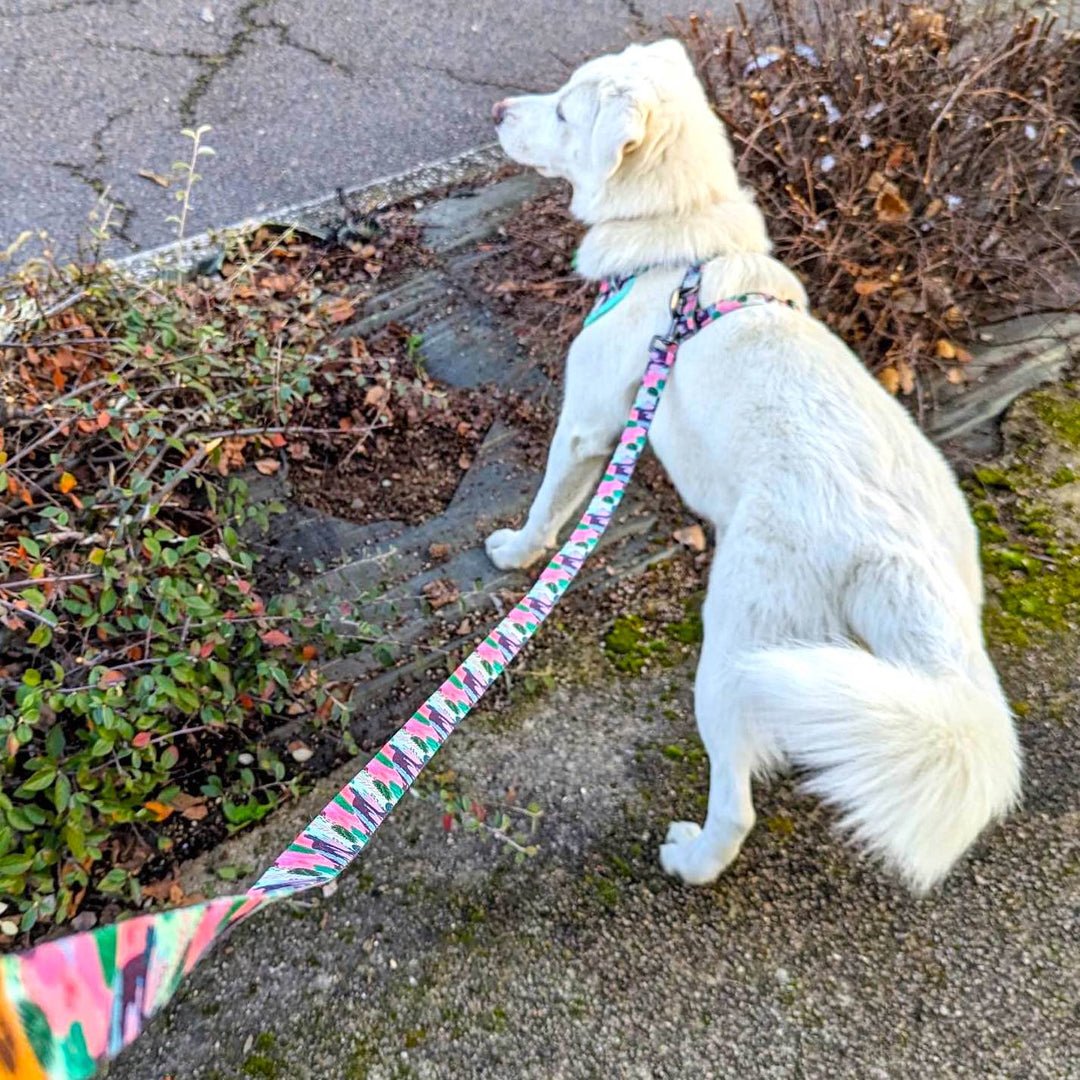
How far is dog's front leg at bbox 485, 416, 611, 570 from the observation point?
2266 mm

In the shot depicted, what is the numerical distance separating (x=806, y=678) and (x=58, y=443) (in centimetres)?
196

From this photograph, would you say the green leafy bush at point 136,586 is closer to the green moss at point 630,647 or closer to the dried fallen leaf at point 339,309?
the dried fallen leaf at point 339,309

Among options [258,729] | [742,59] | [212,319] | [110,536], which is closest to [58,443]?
[110,536]

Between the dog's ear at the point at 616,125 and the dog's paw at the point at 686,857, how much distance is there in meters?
1.60

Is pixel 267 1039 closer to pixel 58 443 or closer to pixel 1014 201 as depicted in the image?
pixel 58 443

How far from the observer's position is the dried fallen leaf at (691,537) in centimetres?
263

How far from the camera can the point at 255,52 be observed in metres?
4.26

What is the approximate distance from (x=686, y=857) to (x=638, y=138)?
168 cm

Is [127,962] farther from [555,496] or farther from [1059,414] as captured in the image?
[1059,414]

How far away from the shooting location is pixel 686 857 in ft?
6.14

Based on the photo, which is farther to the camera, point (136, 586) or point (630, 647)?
→ point (630, 647)

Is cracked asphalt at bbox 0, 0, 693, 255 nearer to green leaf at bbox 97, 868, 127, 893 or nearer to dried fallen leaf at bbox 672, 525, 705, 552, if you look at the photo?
dried fallen leaf at bbox 672, 525, 705, 552

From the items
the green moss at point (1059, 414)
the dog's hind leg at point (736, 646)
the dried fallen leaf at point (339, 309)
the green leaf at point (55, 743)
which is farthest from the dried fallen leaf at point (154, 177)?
the green moss at point (1059, 414)

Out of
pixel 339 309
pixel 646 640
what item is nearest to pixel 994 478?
pixel 646 640
